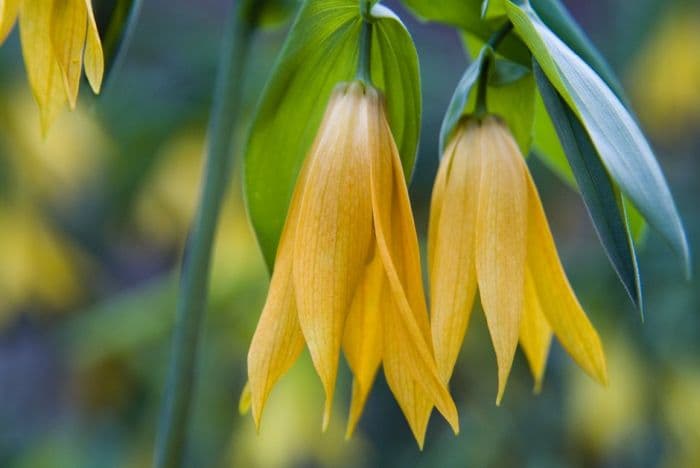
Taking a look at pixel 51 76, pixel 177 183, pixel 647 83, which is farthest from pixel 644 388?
pixel 51 76

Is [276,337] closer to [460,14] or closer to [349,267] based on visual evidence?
[349,267]

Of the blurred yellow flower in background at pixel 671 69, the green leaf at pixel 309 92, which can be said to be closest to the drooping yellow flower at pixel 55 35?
the green leaf at pixel 309 92

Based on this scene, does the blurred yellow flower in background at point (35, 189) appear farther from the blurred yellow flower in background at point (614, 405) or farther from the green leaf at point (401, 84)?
the green leaf at point (401, 84)

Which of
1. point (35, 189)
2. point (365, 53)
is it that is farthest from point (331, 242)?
point (35, 189)

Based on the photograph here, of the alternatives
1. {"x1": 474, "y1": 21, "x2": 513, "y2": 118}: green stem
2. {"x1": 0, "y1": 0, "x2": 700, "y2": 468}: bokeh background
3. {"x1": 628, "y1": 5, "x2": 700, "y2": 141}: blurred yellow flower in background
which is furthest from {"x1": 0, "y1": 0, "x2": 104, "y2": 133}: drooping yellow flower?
{"x1": 628, "y1": 5, "x2": 700, "y2": 141}: blurred yellow flower in background

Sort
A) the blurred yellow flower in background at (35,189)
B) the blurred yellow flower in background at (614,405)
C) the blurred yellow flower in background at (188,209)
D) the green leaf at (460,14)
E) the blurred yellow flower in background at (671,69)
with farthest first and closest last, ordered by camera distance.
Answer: the blurred yellow flower in background at (671,69) → the blurred yellow flower in background at (35,189) → the blurred yellow flower in background at (188,209) → the blurred yellow flower in background at (614,405) → the green leaf at (460,14)
